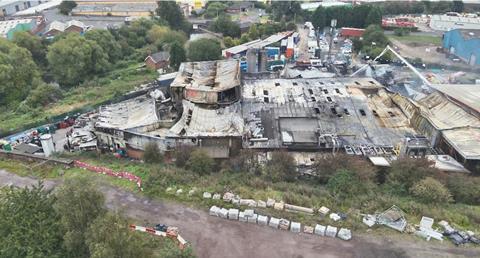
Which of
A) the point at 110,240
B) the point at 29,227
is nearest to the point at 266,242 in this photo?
the point at 110,240

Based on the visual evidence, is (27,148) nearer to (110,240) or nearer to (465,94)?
(110,240)

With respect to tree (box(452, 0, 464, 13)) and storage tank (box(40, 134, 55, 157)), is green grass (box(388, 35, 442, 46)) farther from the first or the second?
storage tank (box(40, 134, 55, 157))

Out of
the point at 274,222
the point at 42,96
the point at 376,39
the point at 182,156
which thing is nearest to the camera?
the point at 274,222

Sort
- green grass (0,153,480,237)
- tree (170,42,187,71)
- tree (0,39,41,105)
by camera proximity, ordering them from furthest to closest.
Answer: tree (170,42,187,71), tree (0,39,41,105), green grass (0,153,480,237)

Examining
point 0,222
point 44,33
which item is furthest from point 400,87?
→ point 44,33

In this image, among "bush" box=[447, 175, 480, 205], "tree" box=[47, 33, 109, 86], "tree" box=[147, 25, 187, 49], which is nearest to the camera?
"bush" box=[447, 175, 480, 205]

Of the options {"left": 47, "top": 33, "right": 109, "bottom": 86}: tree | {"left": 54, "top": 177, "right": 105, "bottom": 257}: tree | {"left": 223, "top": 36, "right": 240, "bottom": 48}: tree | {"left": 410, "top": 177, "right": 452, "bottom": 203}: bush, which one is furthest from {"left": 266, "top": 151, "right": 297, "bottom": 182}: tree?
{"left": 223, "top": 36, "right": 240, "bottom": 48}: tree

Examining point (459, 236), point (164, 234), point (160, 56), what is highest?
point (160, 56)

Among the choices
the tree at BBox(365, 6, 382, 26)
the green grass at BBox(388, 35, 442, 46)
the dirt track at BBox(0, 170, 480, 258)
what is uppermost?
the tree at BBox(365, 6, 382, 26)
